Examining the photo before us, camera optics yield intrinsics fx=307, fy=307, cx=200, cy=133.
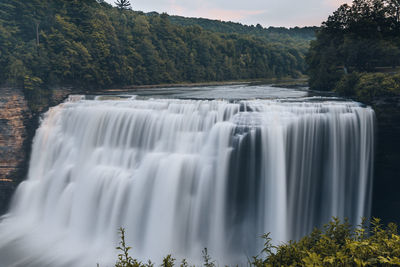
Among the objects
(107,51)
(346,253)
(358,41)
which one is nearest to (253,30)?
(107,51)

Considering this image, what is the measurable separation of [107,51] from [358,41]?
26.6m

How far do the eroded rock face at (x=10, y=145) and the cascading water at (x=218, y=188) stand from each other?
4880 mm

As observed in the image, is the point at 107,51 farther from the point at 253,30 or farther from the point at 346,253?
the point at 253,30

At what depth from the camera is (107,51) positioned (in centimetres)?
3641

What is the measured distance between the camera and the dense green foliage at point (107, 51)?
2861cm

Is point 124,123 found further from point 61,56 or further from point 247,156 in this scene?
point 61,56

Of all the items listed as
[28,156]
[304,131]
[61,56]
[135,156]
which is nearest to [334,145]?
[304,131]

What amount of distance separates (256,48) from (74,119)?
47557 mm

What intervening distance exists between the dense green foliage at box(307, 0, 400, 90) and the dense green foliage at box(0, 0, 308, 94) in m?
23.3

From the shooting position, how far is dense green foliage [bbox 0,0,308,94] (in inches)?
1126

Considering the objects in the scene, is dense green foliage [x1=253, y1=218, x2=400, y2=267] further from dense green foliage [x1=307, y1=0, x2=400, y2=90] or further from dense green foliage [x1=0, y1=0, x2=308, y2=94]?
dense green foliage [x1=0, y1=0, x2=308, y2=94]

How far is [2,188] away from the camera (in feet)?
76.1

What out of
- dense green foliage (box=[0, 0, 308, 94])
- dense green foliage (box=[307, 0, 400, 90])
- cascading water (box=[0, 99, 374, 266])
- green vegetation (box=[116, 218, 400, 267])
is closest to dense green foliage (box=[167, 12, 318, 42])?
dense green foliage (box=[0, 0, 308, 94])

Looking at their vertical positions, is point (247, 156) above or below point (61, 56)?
below
